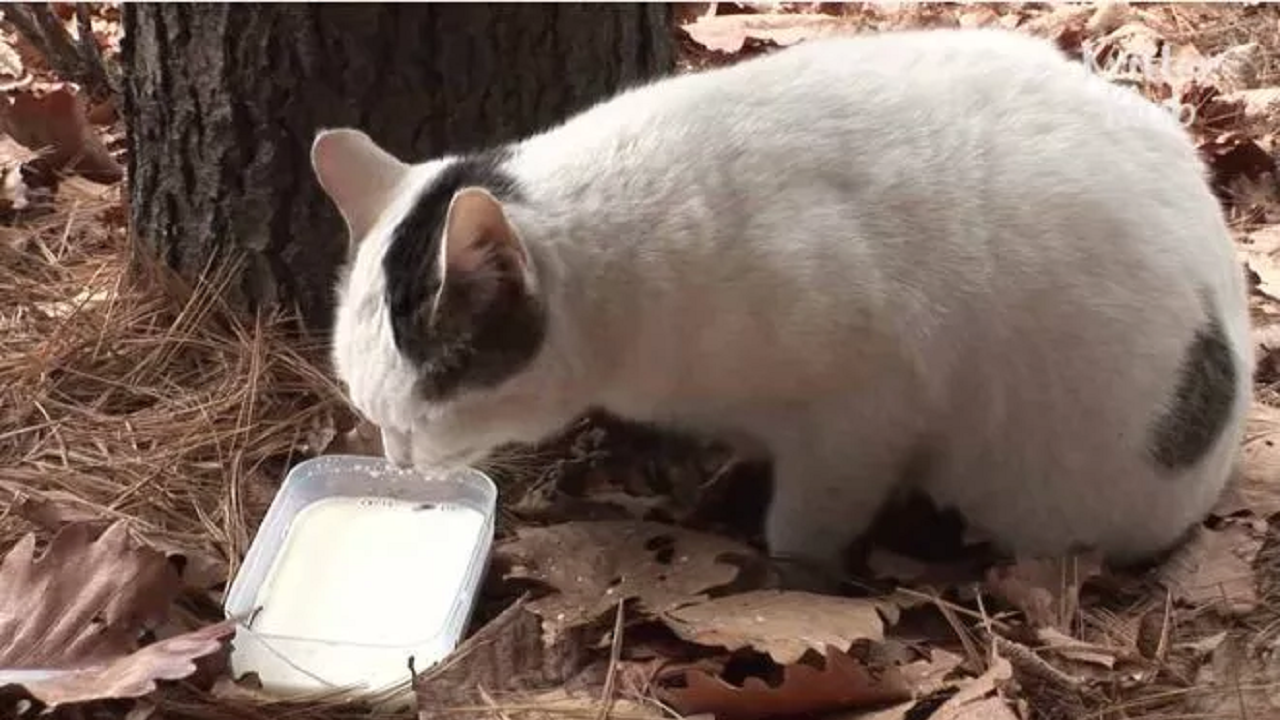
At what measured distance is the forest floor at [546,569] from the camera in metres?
1.79

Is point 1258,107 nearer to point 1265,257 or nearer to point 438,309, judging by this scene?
point 1265,257

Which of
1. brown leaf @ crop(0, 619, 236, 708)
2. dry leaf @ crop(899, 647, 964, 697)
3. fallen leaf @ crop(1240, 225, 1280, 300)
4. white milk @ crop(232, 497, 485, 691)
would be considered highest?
fallen leaf @ crop(1240, 225, 1280, 300)

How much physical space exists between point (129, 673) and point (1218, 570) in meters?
1.37

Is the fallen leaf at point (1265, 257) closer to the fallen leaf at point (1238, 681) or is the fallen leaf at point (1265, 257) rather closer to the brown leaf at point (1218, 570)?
the brown leaf at point (1218, 570)

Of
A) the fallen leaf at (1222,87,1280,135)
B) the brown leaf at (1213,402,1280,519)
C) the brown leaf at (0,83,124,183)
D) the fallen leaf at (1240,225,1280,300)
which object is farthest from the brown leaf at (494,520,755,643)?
the fallen leaf at (1222,87,1280,135)

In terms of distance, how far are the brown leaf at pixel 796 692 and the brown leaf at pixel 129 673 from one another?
520mm

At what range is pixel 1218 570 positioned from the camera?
7.03ft

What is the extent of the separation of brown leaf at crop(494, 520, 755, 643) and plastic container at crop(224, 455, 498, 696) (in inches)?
2.8

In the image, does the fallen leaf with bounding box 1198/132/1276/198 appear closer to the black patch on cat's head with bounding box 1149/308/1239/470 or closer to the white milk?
the black patch on cat's head with bounding box 1149/308/1239/470

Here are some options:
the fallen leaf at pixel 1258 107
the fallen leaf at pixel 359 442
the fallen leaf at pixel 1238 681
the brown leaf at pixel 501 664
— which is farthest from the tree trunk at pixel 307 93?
the fallen leaf at pixel 1258 107

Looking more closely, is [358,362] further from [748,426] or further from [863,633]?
[863,633]

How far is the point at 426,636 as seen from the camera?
1.94 metres

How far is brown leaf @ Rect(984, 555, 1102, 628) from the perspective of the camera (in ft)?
6.47

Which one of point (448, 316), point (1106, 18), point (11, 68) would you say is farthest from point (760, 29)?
point (448, 316)
